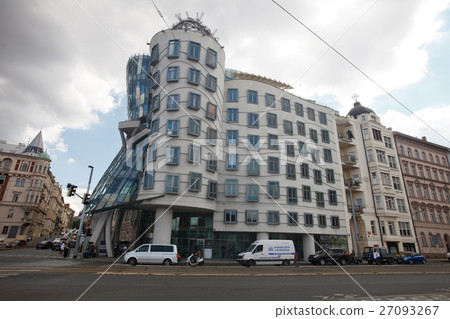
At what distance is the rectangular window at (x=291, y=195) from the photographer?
3331 cm

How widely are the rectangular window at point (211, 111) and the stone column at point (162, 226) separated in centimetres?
1218

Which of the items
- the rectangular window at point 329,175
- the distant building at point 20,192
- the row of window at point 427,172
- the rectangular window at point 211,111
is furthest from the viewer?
the distant building at point 20,192

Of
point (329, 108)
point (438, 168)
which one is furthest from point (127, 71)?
point (438, 168)

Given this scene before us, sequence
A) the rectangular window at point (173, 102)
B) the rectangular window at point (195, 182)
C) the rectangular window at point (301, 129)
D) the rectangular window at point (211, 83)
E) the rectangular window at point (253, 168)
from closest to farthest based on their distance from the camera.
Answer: the rectangular window at point (195, 182) < the rectangular window at point (173, 102) < the rectangular window at point (211, 83) < the rectangular window at point (253, 168) < the rectangular window at point (301, 129)

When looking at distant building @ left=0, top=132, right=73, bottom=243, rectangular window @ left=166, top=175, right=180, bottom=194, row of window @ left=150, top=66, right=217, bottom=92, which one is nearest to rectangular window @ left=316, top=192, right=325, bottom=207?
rectangular window @ left=166, top=175, right=180, bottom=194

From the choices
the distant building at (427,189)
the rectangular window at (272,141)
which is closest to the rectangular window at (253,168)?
the rectangular window at (272,141)

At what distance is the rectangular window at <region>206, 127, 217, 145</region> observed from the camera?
30181 millimetres

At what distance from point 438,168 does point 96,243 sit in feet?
192

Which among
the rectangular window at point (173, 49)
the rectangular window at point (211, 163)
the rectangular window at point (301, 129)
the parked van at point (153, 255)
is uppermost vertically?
the rectangular window at point (173, 49)

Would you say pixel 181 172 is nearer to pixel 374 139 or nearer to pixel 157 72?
pixel 157 72

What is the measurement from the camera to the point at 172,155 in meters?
27.7

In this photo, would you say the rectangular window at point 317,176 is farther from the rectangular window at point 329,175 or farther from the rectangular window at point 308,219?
the rectangular window at point 308,219

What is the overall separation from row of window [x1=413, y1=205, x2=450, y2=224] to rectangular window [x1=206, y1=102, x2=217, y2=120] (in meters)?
34.5

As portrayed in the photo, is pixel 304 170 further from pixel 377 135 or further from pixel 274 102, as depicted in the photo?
pixel 377 135
